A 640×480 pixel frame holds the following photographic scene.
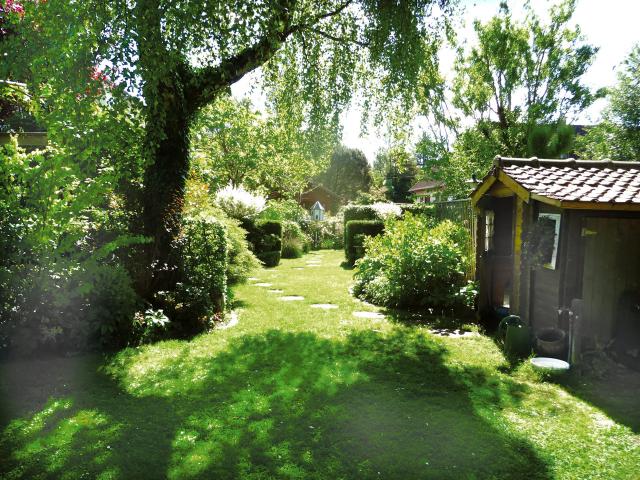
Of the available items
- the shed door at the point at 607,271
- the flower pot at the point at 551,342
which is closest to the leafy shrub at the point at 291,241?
the flower pot at the point at 551,342

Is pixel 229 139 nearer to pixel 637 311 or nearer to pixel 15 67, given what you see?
pixel 15 67

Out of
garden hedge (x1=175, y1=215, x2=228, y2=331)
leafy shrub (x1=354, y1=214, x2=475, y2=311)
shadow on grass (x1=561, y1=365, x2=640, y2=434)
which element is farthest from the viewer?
leafy shrub (x1=354, y1=214, x2=475, y2=311)

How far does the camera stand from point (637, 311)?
5.13 m

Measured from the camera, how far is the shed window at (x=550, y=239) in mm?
5367

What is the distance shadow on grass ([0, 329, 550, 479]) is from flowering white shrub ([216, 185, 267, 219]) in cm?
916

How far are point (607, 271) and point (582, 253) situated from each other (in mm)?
529

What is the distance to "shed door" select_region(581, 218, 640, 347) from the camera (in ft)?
17.7

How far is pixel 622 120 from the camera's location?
2000cm

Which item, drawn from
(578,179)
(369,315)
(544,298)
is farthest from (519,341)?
(369,315)

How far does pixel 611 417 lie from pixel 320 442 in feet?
8.46

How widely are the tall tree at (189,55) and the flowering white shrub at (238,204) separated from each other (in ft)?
17.3

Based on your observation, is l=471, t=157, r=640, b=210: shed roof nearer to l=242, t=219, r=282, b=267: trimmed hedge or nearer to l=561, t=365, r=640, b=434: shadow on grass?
l=561, t=365, r=640, b=434: shadow on grass

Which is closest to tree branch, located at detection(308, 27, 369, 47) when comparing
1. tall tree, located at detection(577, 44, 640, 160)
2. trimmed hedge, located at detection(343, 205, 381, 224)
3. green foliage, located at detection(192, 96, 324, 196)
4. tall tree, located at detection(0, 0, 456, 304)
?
tall tree, located at detection(0, 0, 456, 304)

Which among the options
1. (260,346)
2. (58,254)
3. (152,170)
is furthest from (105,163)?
(260,346)
